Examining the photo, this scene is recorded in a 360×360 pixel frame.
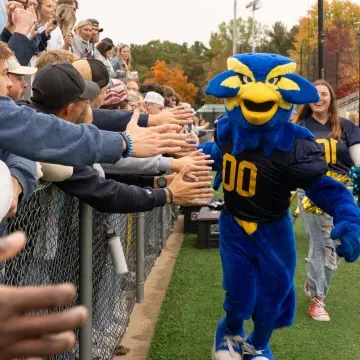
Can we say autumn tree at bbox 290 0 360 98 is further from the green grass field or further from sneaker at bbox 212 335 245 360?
sneaker at bbox 212 335 245 360

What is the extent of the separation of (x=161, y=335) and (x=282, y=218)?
1.51m

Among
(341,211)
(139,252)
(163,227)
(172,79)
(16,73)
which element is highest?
(16,73)

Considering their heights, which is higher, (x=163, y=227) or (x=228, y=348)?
(x=228, y=348)

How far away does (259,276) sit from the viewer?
4.25 metres

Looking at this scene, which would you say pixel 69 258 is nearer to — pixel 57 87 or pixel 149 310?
pixel 57 87

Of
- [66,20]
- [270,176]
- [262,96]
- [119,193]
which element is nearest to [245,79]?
[262,96]

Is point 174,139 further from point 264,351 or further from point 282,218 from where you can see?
point 264,351

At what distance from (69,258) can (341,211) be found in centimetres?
181

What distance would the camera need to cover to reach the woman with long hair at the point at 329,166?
5.63 metres

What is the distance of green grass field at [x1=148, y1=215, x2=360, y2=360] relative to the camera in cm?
476

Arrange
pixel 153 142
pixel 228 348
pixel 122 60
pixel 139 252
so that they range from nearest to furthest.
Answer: pixel 153 142, pixel 228 348, pixel 139 252, pixel 122 60

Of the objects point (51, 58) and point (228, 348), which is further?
point (228, 348)

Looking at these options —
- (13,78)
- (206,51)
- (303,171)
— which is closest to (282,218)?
(303,171)

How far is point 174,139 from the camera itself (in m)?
2.75
